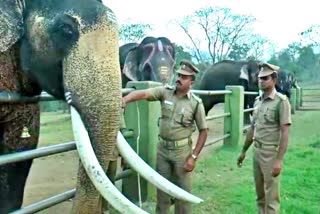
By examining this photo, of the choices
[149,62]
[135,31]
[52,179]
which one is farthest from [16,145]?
[135,31]

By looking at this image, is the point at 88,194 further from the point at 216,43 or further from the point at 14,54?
the point at 216,43

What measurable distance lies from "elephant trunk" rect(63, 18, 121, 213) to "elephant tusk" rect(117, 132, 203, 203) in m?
0.21

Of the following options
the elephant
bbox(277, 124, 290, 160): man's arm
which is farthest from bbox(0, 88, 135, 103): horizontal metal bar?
the elephant

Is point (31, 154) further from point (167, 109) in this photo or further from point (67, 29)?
point (167, 109)

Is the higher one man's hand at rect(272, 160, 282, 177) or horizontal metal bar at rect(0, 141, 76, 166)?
horizontal metal bar at rect(0, 141, 76, 166)

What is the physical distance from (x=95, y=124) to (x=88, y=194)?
348mm

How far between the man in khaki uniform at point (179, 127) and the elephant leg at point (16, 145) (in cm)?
97

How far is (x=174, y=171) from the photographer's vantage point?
4.38 meters

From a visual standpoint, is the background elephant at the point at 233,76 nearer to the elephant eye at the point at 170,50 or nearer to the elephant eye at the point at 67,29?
the elephant eye at the point at 170,50

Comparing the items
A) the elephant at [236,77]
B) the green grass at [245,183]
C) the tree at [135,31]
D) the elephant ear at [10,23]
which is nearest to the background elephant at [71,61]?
the elephant ear at [10,23]

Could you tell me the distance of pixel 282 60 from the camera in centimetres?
4691

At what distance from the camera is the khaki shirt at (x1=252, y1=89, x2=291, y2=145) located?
4.46 m

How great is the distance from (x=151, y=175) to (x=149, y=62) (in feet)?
18.5

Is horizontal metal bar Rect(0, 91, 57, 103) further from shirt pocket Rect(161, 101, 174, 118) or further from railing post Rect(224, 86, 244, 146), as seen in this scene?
railing post Rect(224, 86, 244, 146)
